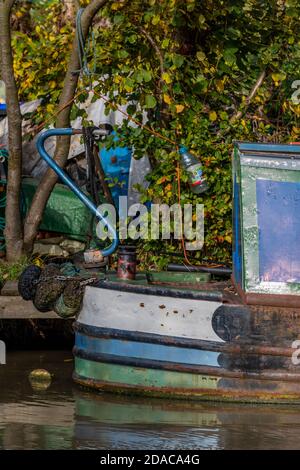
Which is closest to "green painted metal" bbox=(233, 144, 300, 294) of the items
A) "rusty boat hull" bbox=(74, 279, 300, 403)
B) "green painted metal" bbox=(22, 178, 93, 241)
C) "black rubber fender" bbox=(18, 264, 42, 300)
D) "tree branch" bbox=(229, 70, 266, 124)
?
"rusty boat hull" bbox=(74, 279, 300, 403)

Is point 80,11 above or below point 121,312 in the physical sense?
above

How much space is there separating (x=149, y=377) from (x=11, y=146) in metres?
3.48

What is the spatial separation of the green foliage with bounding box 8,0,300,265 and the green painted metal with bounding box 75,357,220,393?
7.40 feet

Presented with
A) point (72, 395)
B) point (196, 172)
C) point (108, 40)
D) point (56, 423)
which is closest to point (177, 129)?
point (196, 172)

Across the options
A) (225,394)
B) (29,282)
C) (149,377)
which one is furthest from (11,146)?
(225,394)

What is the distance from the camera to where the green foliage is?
10.1 meters

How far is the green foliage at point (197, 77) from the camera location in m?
10.1

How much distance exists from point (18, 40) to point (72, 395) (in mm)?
5918

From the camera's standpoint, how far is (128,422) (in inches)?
292

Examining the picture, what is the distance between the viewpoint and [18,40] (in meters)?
12.9

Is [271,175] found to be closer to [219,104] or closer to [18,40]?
[219,104]

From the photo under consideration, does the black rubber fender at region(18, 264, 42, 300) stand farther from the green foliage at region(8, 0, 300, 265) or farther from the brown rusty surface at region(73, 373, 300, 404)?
the green foliage at region(8, 0, 300, 265)

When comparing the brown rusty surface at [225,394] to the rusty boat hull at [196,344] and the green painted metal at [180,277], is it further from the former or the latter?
the green painted metal at [180,277]

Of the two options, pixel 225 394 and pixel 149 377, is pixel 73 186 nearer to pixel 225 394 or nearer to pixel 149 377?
pixel 149 377
